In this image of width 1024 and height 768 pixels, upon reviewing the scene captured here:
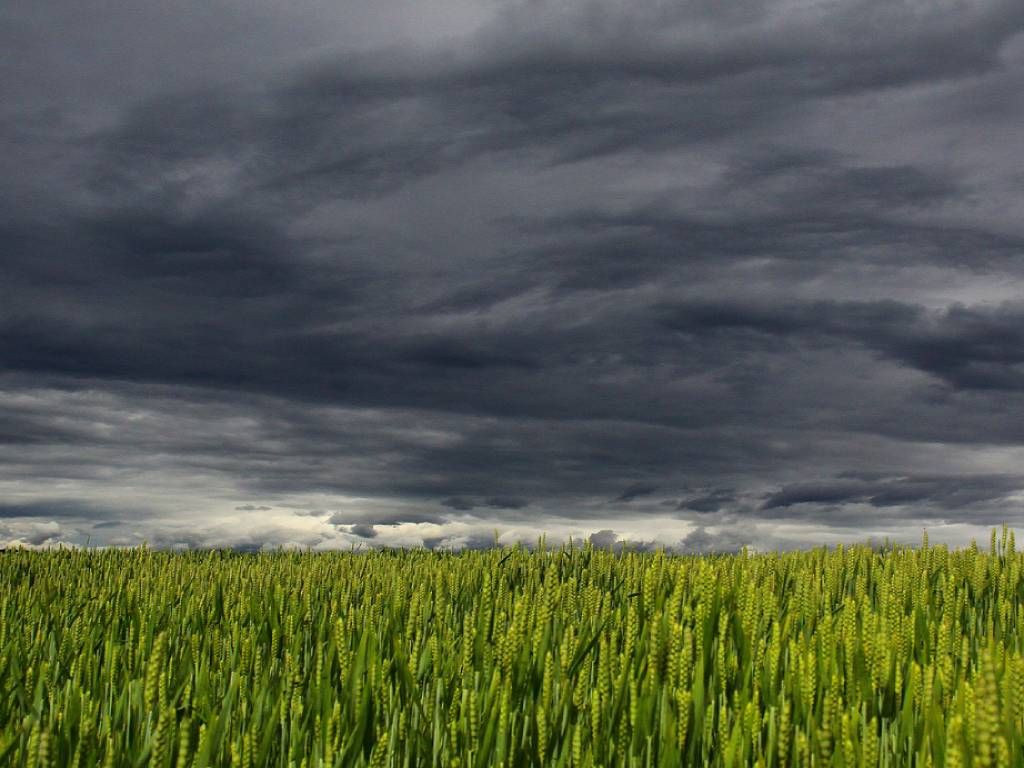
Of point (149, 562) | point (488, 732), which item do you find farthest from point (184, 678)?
point (149, 562)

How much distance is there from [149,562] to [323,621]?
7709 mm

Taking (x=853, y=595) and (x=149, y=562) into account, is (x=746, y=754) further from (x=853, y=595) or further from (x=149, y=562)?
(x=149, y=562)

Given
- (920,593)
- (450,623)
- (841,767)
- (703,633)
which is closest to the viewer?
(841,767)

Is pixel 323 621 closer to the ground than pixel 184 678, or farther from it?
farther from it

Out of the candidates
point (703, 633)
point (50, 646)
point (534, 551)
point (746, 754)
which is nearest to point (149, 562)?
point (534, 551)

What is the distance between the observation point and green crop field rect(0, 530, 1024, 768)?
352cm

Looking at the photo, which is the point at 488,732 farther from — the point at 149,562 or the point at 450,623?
the point at 149,562

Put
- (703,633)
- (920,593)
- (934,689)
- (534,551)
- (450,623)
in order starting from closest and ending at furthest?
1. (934,689)
2. (703,633)
3. (450,623)
4. (920,593)
5. (534,551)

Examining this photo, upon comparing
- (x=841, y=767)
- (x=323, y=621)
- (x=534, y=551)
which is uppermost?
(x=534, y=551)

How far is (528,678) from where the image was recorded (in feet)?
15.6

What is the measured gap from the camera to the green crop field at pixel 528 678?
352cm

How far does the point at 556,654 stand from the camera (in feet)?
18.2

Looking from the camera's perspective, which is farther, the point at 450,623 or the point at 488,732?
the point at 450,623

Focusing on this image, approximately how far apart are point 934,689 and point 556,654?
2.09 m
